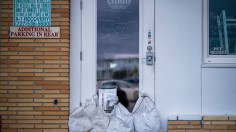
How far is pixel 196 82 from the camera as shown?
5508mm

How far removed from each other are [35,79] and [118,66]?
4.73 ft

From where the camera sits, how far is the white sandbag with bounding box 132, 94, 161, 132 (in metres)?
5.26

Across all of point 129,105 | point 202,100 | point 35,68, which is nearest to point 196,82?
point 202,100

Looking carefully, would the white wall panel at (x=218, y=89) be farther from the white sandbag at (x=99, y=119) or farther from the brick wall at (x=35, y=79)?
the brick wall at (x=35, y=79)

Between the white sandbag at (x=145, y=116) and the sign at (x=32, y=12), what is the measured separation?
208cm

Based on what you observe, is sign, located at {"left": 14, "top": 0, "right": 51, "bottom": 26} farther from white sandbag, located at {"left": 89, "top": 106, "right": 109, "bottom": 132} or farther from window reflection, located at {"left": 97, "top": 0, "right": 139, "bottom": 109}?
white sandbag, located at {"left": 89, "top": 106, "right": 109, "bottom": 132}

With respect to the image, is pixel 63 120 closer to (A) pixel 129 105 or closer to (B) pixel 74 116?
(B) pixel 74 116

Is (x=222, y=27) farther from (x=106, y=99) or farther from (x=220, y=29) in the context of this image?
(x=106, y=99)

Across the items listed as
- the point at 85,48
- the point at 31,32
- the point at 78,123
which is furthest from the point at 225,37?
the point at 31,32

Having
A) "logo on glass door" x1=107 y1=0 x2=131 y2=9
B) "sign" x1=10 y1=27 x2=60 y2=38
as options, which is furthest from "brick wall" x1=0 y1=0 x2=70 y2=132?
"logo on glass door" x1=107 y1=0 x2=131 y2=9

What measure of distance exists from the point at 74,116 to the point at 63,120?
0.22 meters

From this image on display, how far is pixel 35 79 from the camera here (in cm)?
540

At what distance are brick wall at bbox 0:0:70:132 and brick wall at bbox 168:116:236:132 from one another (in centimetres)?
187

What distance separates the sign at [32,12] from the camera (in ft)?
17.9
